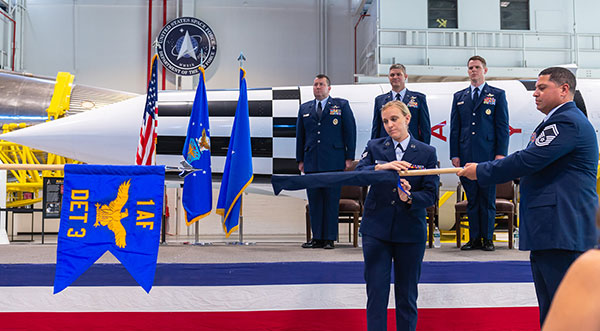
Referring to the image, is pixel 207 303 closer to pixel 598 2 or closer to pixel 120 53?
pixel 120 53

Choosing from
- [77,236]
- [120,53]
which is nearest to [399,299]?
[77,236]

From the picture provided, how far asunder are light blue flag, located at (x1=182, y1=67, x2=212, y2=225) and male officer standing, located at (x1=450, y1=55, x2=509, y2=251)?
220 cm

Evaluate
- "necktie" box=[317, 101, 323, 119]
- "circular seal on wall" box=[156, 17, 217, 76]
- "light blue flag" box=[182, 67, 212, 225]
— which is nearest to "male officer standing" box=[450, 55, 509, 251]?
"necktie" box=[317, 101, 323, 119]

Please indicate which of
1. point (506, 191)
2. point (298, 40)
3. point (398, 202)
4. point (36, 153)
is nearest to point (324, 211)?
point (398, 202)

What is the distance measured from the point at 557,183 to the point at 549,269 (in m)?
0.41

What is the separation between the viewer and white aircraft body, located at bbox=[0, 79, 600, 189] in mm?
5074

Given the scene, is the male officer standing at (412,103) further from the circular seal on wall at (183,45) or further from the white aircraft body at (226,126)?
the circular seal on wall at (183,45)

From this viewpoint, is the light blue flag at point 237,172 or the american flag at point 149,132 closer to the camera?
the light blue flag at point 237,172

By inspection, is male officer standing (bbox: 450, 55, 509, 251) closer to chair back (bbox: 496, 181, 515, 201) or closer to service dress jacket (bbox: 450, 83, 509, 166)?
service dress jacket (bbox: 450, 83, 509, 166)

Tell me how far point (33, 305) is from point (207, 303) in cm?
116

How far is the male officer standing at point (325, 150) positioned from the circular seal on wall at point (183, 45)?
698 cm

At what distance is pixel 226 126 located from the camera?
520 centimetres

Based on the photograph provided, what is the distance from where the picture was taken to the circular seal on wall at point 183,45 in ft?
36.3

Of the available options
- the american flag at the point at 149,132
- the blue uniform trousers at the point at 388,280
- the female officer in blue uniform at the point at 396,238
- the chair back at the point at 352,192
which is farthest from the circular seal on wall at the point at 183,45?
the blue uniform trousers at the point at 388,280
